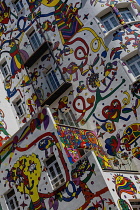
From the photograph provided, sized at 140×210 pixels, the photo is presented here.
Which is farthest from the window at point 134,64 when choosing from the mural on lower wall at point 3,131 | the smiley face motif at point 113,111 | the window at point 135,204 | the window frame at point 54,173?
the mural on lower wall at point 3,131

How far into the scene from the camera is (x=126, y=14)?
2358 centimetres

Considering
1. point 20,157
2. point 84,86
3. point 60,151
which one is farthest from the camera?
point 84,86

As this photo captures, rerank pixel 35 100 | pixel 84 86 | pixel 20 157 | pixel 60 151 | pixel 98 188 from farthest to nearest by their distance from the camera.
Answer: pixel 35 100 → pixel 84 86 → pixel 20 157 → pixel 60 151 → pixel 98 188

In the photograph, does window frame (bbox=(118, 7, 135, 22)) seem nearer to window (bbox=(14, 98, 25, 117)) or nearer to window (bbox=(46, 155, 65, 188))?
window (bbox=(14, 98, 25, 117))

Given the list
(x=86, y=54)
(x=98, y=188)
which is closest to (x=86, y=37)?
(x=86, y=54)

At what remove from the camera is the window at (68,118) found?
76.5ft

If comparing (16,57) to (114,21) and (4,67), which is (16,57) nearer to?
(4,67)

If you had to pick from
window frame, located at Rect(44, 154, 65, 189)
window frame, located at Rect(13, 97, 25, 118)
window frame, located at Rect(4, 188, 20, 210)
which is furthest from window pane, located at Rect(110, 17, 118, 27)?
window frame, located at Rect(4, 188, 20, 210)

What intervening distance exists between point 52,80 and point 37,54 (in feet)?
5.20

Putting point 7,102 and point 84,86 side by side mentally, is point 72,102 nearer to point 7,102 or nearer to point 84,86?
point 84,86

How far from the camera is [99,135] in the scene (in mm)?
22047

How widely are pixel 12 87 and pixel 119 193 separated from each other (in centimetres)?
1067

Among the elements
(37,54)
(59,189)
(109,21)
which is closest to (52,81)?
(37,54)

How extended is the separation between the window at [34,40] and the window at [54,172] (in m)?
7.52
